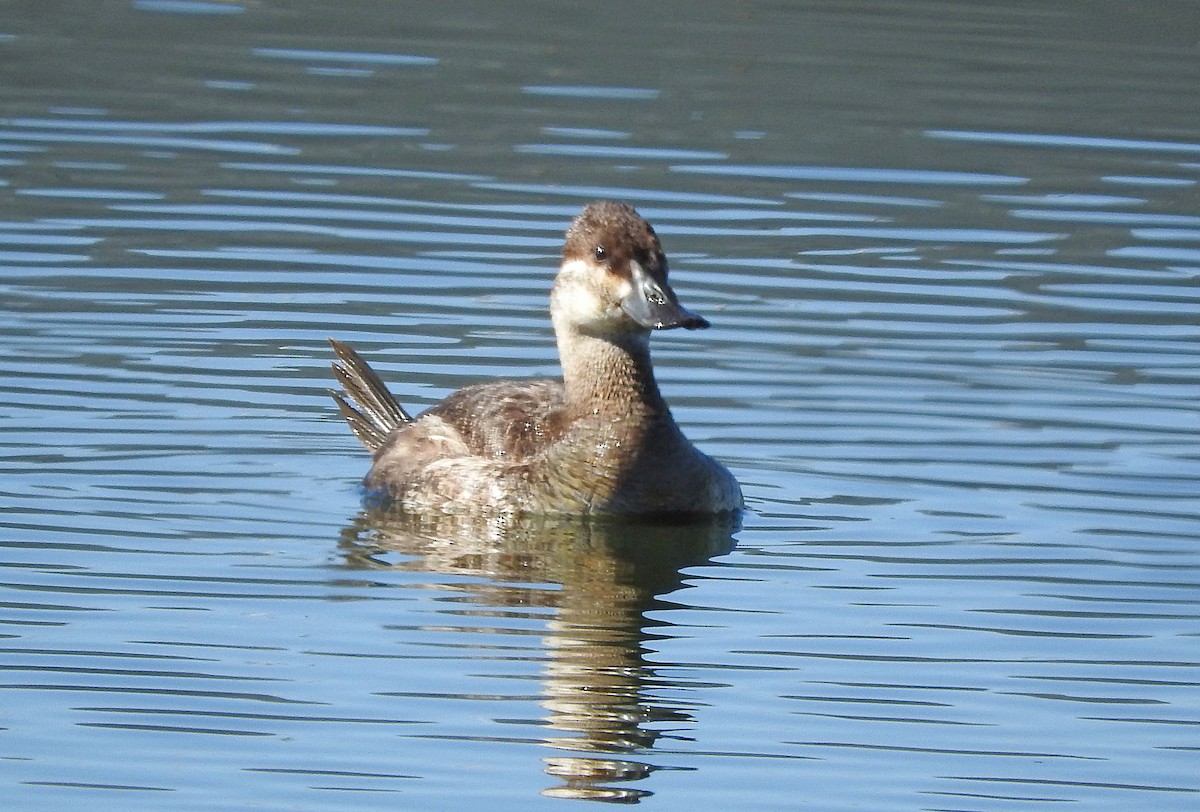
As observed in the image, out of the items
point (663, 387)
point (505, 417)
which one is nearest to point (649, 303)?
point (505, 417)

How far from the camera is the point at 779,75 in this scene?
18.7 metres

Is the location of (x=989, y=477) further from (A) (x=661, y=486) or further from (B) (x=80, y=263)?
(B) (x=80, y=263)

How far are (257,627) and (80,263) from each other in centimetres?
572

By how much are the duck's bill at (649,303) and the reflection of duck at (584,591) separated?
0.84 meters

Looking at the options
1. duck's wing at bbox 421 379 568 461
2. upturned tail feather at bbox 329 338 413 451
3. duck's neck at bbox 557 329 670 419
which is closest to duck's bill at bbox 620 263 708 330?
duck's neck at bbox 557 329 670 419

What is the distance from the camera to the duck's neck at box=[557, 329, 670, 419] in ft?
33.5

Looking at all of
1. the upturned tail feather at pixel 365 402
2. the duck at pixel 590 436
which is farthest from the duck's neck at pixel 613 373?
the upturned tail feather at pixel 365 402

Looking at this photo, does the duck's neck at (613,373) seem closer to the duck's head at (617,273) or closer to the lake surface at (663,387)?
the duck's head at (617,273)

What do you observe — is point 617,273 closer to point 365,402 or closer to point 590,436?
point 590,436

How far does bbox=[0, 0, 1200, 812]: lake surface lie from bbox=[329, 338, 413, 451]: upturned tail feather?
0.58ft

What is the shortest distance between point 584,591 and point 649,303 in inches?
49.0

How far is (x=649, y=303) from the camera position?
984 centimetres

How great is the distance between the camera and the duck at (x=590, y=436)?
32.6ft

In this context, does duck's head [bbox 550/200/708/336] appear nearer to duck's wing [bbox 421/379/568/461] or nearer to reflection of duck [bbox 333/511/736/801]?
duck's wing [bbox 421/379/568/461]
